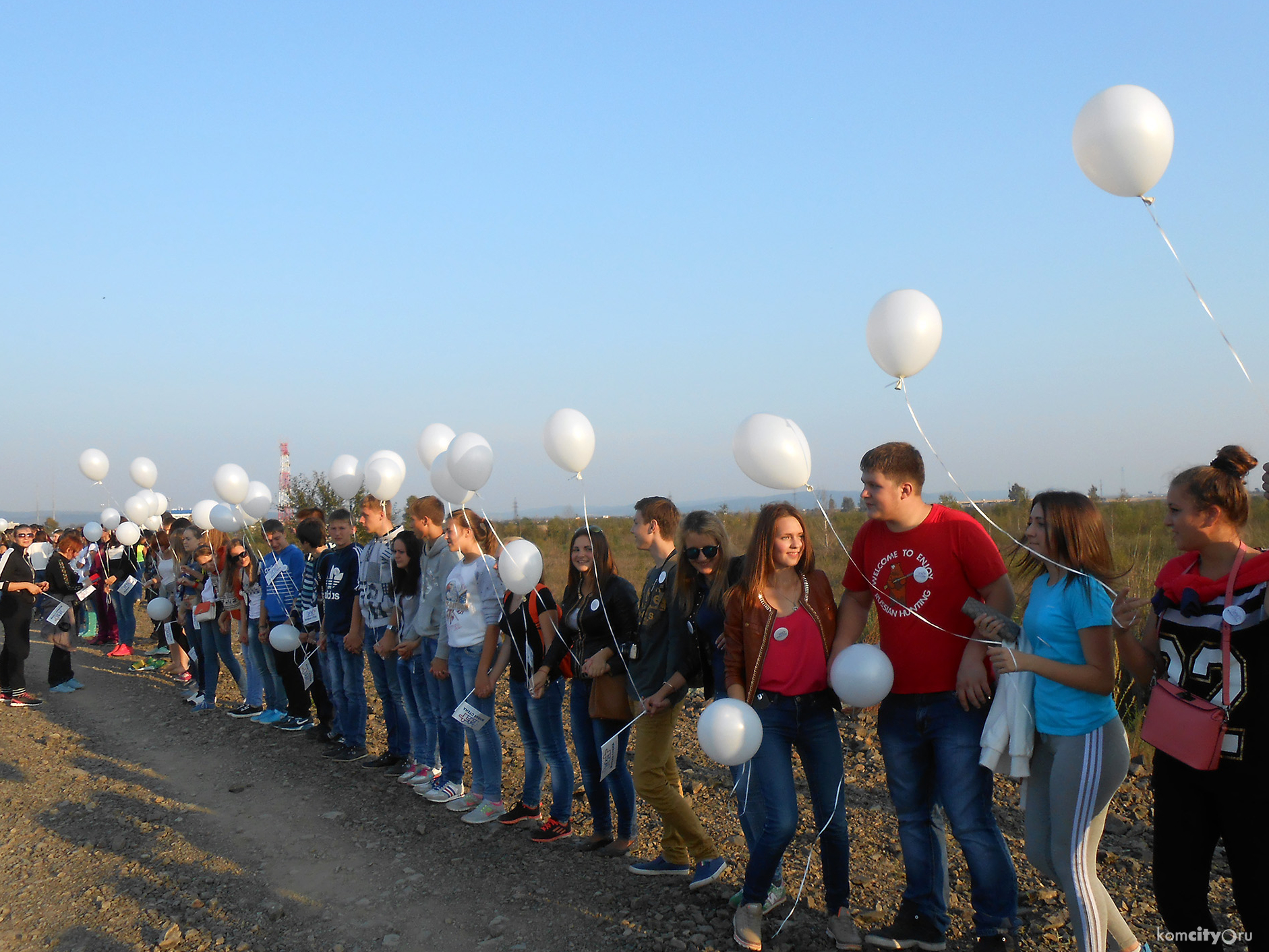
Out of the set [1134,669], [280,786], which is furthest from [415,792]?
[1134,669]

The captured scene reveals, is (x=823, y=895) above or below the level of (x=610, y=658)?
below

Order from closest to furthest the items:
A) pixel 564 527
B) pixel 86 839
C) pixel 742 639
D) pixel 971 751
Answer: pixel 971 751 → pixel 742 639 → pixel 86 839 → pixel 564 527

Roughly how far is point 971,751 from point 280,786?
481 cm

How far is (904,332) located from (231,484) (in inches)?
279

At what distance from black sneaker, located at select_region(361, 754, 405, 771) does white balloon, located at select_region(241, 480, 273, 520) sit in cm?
327

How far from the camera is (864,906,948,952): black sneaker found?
130 inches

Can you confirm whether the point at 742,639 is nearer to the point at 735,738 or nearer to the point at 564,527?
the point at 735,738

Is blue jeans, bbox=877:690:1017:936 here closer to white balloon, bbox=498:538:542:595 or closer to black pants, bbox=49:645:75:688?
white balloon, bbox=498:538:542:595

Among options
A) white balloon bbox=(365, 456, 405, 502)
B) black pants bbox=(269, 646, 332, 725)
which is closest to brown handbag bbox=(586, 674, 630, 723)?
white balloon bbox=(365, 456, 405, 502)

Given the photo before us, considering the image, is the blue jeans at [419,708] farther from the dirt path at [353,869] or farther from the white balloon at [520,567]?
the white balloon at [520,567]

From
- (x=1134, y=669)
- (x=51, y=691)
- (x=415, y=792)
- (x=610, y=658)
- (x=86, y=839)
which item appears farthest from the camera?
(x=51, y=691)

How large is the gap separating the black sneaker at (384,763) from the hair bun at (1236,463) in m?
5.53

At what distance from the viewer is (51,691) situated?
938 cm

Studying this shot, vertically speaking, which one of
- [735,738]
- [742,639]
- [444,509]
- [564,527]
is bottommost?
[564,527]
